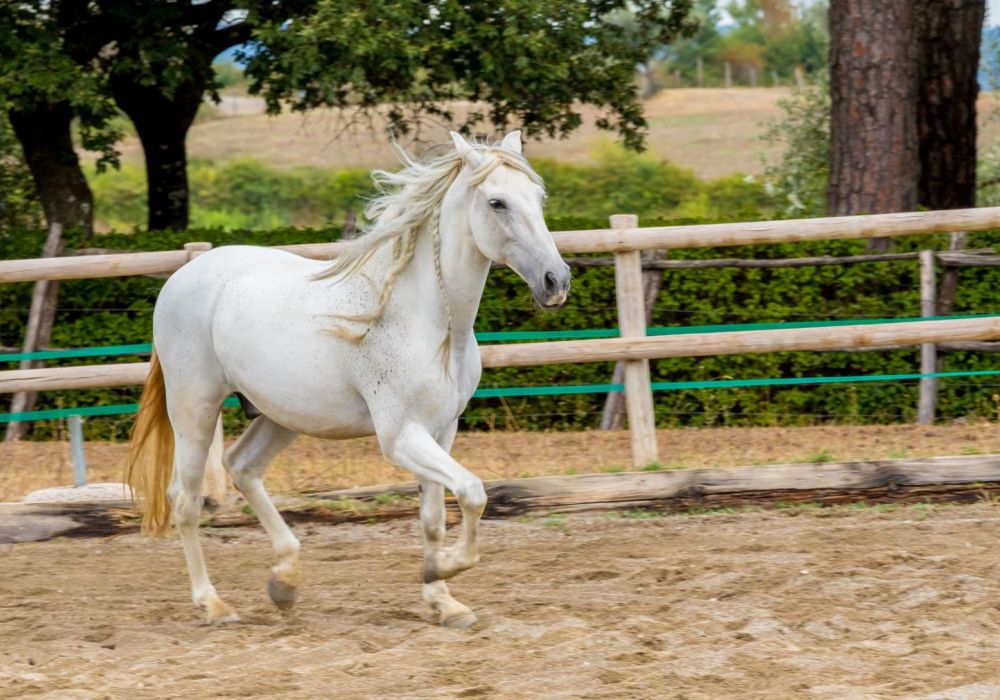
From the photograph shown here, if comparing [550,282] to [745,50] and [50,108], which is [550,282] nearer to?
[50,108]

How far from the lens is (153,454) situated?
17.4 feet

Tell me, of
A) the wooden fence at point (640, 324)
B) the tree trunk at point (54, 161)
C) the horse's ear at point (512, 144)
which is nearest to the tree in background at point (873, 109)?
the wooden fence at point (640, 324)

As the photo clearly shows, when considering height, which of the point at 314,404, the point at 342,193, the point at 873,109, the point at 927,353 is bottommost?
the point at 342,193

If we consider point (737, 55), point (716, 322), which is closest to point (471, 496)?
point (716, 322)

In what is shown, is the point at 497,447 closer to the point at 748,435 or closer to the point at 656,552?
the point at 748,435

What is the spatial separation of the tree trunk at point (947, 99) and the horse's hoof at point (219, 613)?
8.53 m

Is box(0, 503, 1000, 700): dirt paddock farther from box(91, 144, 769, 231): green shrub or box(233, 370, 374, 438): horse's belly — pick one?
box(91, 144, 769, 231): green shrub

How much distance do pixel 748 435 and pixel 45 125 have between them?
7297mm

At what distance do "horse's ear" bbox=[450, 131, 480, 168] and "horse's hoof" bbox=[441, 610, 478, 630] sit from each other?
1.67m

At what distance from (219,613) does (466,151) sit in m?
2.07

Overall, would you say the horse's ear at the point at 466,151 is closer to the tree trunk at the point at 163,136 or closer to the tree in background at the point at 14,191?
the tree trunk at the point at 163,136

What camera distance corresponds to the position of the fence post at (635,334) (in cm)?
691

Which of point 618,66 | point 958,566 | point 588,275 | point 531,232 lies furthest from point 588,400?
point 531,232

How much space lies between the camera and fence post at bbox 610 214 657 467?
6.91 m
